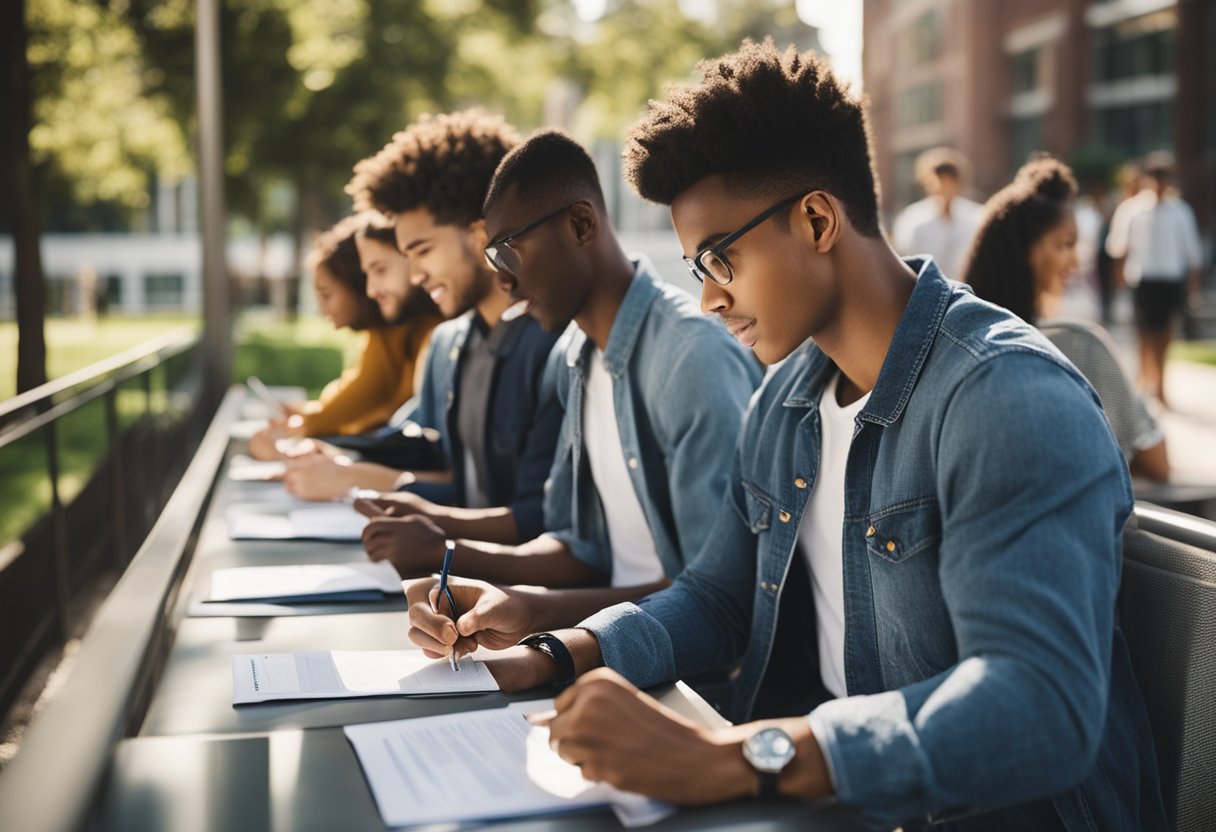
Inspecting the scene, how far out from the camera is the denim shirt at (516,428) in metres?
3.15

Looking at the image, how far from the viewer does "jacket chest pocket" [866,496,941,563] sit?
64.9 inches

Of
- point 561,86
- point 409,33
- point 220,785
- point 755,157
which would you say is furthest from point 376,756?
point 561,86

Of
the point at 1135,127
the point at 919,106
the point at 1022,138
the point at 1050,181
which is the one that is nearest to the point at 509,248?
the point at 1050,181

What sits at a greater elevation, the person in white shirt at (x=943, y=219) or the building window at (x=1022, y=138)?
the building window at (x=1022, y=138)

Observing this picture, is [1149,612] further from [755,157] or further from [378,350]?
[378,350]

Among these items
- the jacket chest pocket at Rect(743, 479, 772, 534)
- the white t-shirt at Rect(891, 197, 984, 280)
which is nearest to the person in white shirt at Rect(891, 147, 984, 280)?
the white t-shirt at Rect(891, 197, 984, 280)

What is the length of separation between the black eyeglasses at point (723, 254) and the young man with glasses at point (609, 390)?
2.11 feet

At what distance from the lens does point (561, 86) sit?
73.4ft

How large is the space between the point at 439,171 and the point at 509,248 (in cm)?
100

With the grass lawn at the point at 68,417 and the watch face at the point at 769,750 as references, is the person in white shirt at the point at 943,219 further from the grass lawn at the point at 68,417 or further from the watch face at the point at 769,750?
the watch face at the point at 769,750

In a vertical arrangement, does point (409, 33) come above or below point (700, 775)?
above

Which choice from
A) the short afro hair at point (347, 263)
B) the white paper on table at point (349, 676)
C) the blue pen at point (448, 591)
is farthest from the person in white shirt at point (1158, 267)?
the white paper on table at point (349, 676)

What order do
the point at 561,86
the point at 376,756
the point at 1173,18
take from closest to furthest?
the point at 376,756 < the point at 561,86 < the point at 1173,18

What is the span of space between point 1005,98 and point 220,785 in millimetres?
42925
